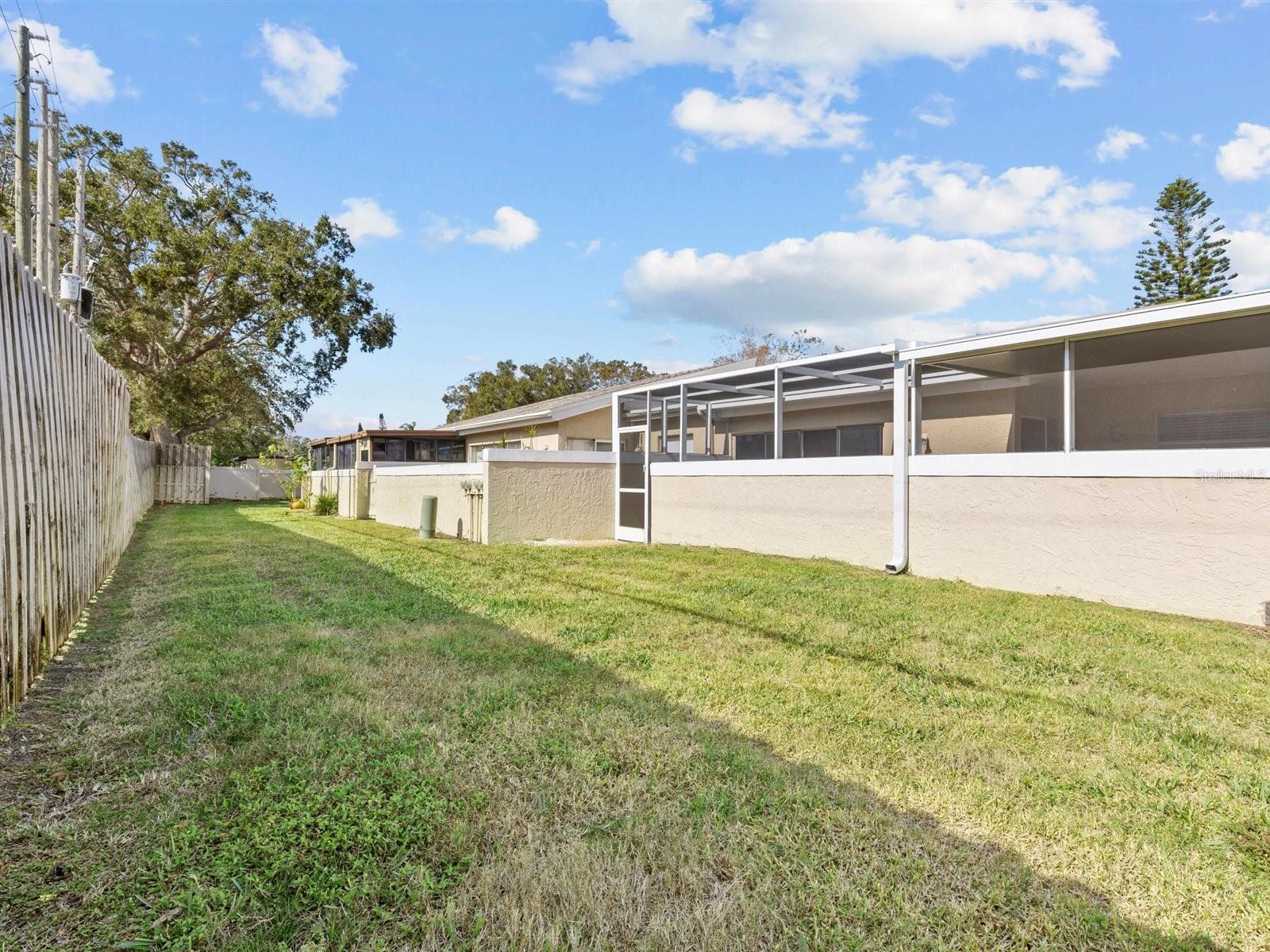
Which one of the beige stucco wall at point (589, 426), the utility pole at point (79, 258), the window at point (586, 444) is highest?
the utility pole at point (79, 258)

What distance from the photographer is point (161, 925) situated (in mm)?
2088

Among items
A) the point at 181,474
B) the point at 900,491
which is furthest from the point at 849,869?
the point at 181,474

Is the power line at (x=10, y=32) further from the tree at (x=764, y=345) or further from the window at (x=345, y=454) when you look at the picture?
the tree at (x=764, y=345)

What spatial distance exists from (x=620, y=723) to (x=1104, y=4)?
14440 millimetres

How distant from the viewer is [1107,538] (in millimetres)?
8211

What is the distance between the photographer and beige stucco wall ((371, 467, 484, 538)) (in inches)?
594

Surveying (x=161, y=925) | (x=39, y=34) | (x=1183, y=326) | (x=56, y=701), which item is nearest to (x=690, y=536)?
(x=1183, y=326)

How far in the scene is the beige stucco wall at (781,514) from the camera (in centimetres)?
1091

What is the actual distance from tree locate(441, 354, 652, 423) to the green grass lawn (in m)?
42.4

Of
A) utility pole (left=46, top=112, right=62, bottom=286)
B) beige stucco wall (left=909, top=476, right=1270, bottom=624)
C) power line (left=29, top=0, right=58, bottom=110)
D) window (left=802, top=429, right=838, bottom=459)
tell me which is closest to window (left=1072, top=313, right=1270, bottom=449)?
beige stucco wall (left=909, top=476, right=1270, bottom=624)

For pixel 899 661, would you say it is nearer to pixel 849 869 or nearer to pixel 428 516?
pixel 849 869

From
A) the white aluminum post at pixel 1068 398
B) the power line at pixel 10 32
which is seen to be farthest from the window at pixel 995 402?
the power line at pixel 10 32

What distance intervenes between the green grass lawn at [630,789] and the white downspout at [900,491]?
3.94 meters

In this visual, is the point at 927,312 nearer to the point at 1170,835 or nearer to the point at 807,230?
the point at 807,230
